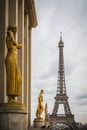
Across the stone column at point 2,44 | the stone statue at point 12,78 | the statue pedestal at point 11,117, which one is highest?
the stone column at point 2,44

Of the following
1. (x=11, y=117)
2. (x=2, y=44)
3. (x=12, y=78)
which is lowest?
(x=11, y=117)

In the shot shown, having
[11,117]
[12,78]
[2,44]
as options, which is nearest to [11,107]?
[11,117]

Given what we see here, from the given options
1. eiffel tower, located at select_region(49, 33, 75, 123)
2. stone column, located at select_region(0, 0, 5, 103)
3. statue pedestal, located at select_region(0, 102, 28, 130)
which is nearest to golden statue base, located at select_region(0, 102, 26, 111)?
statue pedestal, located at select_region(0, 102, 28, 130)

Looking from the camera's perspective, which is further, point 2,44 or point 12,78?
point 2,44

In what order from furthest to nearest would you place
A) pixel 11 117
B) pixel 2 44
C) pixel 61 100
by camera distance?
1. pixel 61 100
2. pixel 2 44
3. pixel 11 117

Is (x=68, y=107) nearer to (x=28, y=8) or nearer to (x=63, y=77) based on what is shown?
(x=63, y=77)

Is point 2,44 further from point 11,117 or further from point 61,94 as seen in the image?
point 61,94

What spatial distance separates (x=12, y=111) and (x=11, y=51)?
232 centimetres

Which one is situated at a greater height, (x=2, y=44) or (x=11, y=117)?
(x=2, y=44)

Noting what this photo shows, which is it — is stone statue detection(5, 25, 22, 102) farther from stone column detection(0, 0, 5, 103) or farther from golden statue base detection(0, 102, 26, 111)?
stone column detection(0, 0, 5, 103)

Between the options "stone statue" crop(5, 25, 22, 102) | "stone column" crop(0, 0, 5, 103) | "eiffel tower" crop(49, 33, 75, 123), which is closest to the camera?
"stone statue" crop(5, 25, 22, 102)

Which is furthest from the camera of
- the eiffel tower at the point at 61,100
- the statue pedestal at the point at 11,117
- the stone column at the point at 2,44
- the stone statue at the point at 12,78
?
the eiffel tower at the point at 61,100

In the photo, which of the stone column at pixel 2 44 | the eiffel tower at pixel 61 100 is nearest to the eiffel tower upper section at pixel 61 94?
the eiffel tower at pixel 61 100

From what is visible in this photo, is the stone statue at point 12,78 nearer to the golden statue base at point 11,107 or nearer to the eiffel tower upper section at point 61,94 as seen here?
Answer: the golden statue base at point 11,107
